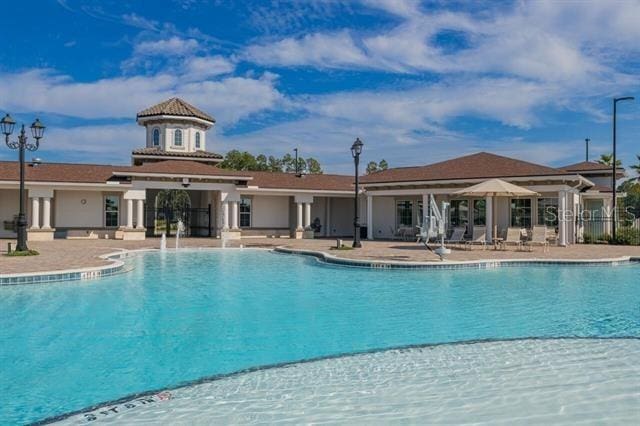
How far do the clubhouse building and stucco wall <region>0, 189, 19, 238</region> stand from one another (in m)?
0.05

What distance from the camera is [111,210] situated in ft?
96.1

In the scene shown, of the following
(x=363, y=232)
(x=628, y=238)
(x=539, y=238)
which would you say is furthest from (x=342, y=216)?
(x=628, y=238)

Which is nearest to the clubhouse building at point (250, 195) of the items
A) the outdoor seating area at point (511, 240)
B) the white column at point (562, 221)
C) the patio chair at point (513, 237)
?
the white column at point (562, 221)

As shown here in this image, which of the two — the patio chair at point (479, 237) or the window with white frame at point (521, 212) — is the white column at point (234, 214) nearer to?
the patio chair at point (479, 237)

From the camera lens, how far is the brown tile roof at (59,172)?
2662 centimetres

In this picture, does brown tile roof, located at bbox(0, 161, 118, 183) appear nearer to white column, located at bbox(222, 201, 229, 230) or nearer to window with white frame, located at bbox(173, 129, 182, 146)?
window with white frame, located at bbox(173, 129, 182, 146)

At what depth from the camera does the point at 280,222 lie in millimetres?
32125

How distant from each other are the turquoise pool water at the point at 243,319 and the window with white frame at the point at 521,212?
11.2 metres

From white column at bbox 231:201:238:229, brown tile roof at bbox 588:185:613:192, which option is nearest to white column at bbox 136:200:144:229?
white column at bbox 231:201:238:229

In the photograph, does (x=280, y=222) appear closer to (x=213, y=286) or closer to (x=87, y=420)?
(x=213, y=286)

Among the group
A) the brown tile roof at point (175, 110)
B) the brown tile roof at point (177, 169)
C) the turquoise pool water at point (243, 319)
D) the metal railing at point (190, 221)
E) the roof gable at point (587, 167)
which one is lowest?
the turquoise pool water at point (243, 319)

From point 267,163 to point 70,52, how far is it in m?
49.3

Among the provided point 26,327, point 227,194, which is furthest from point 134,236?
point 26,327

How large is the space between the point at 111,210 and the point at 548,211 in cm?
2295
